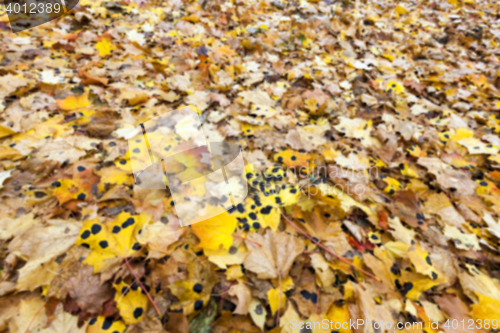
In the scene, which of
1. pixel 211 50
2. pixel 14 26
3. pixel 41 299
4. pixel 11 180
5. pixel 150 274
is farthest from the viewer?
pixel 211 50

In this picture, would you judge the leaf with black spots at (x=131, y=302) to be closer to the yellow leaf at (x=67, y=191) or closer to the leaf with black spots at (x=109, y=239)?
the leaf with black spots at (x=109, y=239)

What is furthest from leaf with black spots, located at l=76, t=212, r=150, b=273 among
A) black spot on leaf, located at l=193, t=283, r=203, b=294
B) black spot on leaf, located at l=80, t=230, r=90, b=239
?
black spot on leaf, located at l=193, t=283, r=203, b=294

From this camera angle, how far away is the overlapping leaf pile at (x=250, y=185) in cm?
101

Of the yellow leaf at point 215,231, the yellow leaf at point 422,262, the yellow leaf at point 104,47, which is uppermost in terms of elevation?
the yellow leaf at point 104,47

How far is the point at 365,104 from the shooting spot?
7.30 feet

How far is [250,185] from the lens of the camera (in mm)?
1477

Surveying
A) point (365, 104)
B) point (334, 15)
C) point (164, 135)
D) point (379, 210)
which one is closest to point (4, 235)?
point (164, 135)

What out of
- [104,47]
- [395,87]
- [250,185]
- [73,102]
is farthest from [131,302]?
[395,87]

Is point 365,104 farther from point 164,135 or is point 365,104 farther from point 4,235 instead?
point 4,235

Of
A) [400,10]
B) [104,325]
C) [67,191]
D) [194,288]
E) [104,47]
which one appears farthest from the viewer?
[400,10]

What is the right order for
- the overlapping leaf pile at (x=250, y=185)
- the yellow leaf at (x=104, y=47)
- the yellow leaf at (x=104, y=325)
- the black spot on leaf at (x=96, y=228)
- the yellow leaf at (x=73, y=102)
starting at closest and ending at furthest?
the yellow leaf at (x=104, y=325) < the overlapping leaf pile at (x=250, y=185) < the black spot on leaf at (x=96, y=228) < the yellow leaf at (x=73, y=102) < the yellow leaf at (x=104, y=47)

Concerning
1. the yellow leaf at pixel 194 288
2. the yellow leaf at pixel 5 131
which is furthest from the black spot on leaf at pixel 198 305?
the yellow leaf at pixel 5 131

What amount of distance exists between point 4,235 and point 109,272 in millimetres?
574

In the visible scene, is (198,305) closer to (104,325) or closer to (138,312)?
(138,312)
